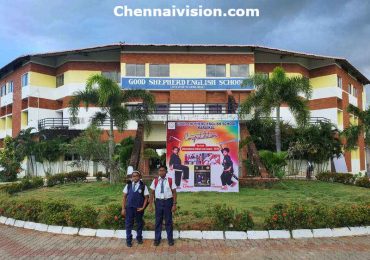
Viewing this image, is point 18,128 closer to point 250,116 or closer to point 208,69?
point 208,69

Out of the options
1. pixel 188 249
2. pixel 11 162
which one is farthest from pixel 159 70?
pixel 188 249

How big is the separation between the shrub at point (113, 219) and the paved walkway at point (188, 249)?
17.2 inches

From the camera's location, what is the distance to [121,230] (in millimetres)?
9164

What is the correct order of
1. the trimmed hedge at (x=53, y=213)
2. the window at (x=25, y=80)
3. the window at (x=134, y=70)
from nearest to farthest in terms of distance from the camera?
the trimmed hedge at (x=53, y=213), the window at (x=134, y=70), the window at (x=25, y=80)

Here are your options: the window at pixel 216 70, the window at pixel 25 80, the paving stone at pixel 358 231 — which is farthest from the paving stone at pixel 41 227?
the window at pixel 25 80

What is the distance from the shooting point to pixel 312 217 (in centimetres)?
921

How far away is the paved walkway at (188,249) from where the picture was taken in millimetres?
7633

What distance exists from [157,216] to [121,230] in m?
1.23

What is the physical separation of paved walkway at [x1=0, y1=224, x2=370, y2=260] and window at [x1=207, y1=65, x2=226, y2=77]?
1002 inches

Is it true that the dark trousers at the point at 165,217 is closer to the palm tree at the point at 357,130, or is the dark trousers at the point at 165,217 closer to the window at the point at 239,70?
the palm tree at the point at 357,130

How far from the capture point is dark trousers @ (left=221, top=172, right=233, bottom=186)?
52.7 ft

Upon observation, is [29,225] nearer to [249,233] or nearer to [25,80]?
[249,233]

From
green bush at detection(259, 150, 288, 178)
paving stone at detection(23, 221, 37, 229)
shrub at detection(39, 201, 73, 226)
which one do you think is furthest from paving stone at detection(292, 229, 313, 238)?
green bush at detection(259, 150, 288, 178)

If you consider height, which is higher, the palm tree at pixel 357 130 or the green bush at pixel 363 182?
the palm tree at pixel 357 130
